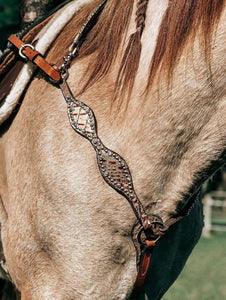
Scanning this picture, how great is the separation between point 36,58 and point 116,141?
467 millimetres

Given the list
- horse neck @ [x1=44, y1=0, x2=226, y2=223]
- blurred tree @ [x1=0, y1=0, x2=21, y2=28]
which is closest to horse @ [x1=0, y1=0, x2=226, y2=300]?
horse neck @ [x1=44, y1=0, x2=226, y2=223]

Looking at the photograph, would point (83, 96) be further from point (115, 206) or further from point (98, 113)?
point (115, 206)

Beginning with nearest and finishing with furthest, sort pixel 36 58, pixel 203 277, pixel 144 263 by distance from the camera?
1. pixel 144 263
2. pixel 36 58
3. pixel 203 277

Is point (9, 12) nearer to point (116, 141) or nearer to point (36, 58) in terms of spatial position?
point (36, 58)

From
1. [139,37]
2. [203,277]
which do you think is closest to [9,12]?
[139,37]

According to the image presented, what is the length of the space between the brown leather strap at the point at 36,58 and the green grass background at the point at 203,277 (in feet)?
10.4

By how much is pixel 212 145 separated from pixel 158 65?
0.32m

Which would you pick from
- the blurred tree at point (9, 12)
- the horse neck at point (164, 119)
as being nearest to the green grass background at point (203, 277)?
the blurred tree at point (9, 12)

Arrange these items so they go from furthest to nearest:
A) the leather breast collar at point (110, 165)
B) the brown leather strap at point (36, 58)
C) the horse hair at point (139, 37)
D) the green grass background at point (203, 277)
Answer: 1. the green grass background at point (203, 277)
2. the brown leather strap at point (36, 58)
3. the leather breast collar at point (110, 165)
4. the horse hair at point (139, 37)

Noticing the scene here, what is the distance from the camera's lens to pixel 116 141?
1924 millimetres

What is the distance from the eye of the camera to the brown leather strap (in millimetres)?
2043

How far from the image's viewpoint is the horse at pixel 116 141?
5.97ft

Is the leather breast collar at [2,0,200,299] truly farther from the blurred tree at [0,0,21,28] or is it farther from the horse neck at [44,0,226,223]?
the blurred tree at [0,0,21,28]

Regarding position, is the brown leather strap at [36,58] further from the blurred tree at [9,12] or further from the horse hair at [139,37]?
the blurred tree at [9,12]
